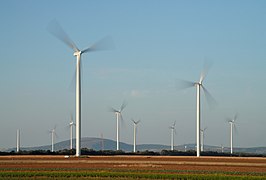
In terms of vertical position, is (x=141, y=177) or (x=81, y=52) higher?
(x=81, y=52)

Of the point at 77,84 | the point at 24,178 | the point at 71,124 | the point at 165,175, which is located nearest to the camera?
the point at 24,178

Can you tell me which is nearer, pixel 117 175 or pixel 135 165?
pixel 117 175

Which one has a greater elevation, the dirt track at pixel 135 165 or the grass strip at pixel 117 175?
the dirt track at pixel 135 165

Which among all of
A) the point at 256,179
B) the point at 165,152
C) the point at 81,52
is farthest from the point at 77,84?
the point at 165,152

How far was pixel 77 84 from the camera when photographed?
9700 cm

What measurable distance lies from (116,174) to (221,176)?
32.0ft

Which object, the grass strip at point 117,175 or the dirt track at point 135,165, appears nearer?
the grass strip at point 117,175

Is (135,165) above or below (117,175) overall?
above

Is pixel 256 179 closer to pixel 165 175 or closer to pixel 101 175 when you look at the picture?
pixel 165 175

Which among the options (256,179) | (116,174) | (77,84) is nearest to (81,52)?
(77,84)

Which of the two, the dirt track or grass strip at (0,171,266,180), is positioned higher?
the dirt track

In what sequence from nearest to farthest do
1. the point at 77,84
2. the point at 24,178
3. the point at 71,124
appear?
the point at 24,178 < the point at 77,84 < the point at 71,124

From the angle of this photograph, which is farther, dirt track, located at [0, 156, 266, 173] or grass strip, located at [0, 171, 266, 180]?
dirt track, located at [0, 156, 266, 173]

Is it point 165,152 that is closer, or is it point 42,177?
point 42,177
